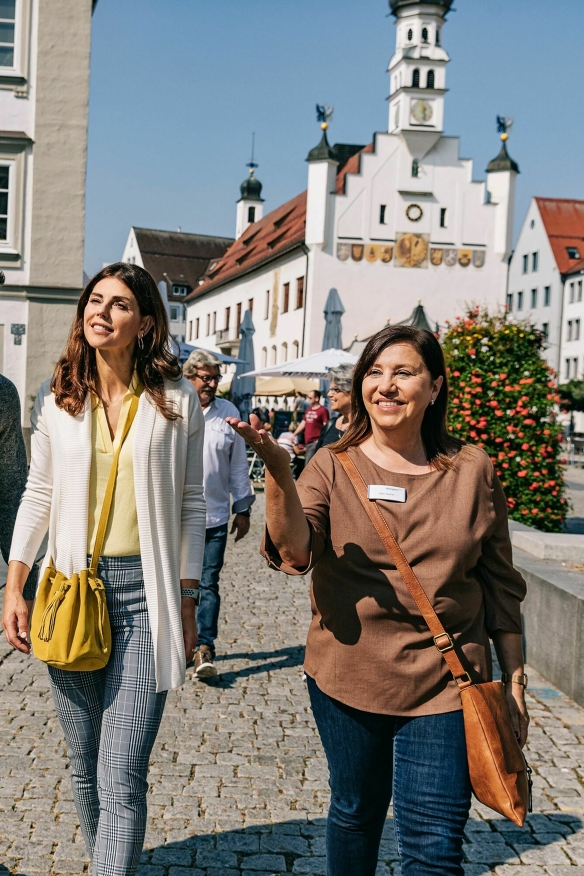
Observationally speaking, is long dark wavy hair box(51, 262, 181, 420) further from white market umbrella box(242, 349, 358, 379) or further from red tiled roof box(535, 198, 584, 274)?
red tiled roof box(535, 198, 584, 274)

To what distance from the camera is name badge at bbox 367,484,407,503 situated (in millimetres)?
2783

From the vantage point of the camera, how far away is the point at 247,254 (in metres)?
63.5

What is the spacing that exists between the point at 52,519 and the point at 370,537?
3.25 ft

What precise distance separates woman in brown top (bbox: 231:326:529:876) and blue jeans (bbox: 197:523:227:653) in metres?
3.72

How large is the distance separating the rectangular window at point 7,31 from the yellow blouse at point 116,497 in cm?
1889

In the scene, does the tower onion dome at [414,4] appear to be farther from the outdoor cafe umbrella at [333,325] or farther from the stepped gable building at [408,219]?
the outdoor cafe umbrella at [333,325]

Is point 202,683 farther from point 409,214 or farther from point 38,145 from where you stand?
point 409,214

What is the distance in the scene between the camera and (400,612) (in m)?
2.72

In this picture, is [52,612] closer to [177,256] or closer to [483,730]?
[483,730]

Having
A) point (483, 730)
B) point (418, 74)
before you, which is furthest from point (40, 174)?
point (418, 74)

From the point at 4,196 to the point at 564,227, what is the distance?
5502cm

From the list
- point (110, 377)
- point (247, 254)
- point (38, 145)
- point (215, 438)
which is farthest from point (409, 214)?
point (110, 377)

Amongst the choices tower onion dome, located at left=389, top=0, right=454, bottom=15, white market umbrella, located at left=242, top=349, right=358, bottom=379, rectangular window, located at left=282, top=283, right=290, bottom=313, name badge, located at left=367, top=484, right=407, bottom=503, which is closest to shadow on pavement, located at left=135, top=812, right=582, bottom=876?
name badge, located at left=367, top=484, right=407, bottom=503

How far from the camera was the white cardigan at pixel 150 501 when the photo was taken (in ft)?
10.0
